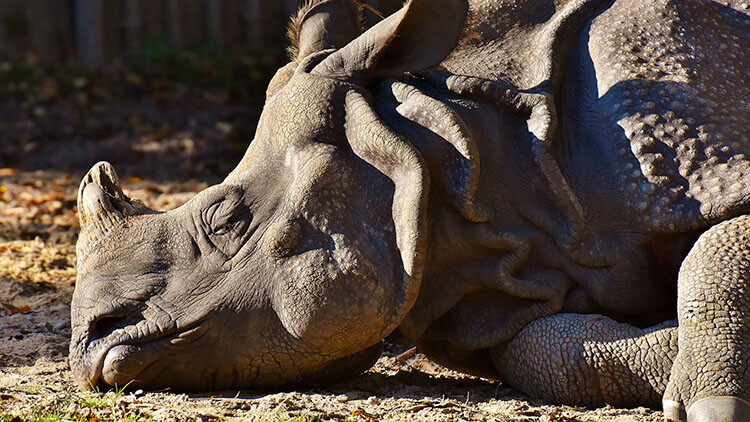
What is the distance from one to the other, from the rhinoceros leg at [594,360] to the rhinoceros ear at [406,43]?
→ 1.01 meters

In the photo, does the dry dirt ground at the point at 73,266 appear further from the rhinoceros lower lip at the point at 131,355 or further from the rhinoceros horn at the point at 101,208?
the rhinoceros horn at the point at 101,208

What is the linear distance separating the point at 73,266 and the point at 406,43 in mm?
2740

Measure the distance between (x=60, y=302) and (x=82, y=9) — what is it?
20.9 feet

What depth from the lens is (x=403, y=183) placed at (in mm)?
3539

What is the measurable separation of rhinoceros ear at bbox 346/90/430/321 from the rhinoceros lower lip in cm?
71

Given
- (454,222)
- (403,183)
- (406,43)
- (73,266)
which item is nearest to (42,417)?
(403,183)

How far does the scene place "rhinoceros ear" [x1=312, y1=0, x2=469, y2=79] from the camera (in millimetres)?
3635

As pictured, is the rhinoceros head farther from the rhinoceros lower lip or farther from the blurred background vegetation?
the blurred background vegetation

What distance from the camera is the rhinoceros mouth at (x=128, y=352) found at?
349 centimetres

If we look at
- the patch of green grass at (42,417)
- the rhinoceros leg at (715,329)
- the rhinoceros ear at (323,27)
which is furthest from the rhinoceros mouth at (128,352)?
the rhinoceros leg at (715,329)

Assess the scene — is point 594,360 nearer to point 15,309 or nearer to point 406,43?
point 406,43

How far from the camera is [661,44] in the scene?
3.76 meters

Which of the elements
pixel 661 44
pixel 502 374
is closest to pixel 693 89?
pixel 661 44

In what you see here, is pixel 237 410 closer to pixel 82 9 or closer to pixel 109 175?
pixel 109 175
